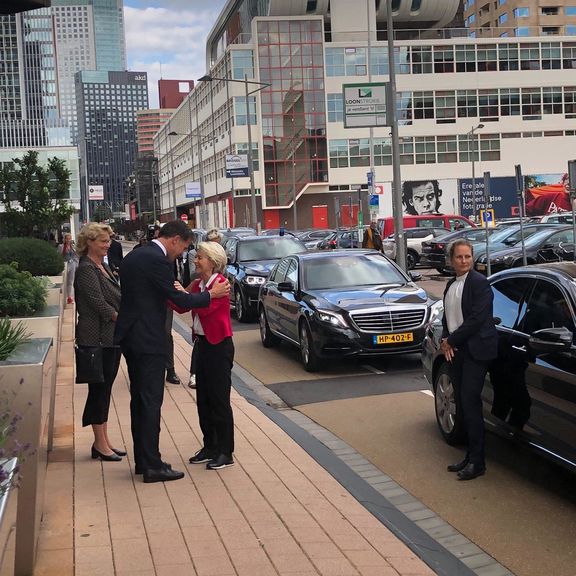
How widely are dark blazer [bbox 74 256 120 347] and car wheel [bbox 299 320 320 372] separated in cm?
482

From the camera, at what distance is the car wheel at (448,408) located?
6871mm

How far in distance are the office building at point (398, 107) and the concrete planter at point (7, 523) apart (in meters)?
69.3

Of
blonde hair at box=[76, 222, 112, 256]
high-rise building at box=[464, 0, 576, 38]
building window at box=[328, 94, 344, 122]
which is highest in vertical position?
high-rise building at box=[464, 0, 576, 38]

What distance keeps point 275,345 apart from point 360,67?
62.4m

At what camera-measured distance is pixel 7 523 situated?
3.00 metres

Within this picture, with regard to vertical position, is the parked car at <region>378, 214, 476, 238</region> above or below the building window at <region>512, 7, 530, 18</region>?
below

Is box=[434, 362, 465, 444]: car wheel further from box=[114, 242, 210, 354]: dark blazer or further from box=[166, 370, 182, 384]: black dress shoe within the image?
box=[166, 370, 182, 384]: black dress shoe

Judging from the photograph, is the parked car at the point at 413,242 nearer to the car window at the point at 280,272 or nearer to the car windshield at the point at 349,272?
the car window at the point at 280,272

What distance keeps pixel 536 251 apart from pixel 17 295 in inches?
660

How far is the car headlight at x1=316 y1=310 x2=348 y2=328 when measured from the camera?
10641 mm

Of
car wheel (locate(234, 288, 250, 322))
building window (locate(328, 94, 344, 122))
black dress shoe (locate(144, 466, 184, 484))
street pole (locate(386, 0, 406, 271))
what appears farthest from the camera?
building window (locate(328, 94, 344, 122))

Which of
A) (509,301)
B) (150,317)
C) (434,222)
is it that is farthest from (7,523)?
(434,222)

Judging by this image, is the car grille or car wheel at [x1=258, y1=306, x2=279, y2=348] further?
car wheel at [x1=258, y1=306, x2=279, y2=348]

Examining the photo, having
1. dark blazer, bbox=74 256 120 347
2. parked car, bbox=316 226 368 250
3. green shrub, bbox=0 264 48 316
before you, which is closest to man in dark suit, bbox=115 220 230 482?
dark blazer, bbox=74 256 120 347
